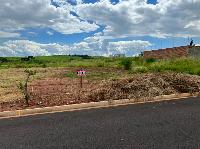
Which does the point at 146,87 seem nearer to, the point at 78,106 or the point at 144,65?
the point at 78,106

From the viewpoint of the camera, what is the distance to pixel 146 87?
14.5 m

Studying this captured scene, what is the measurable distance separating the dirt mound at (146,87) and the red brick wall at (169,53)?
1533 inches

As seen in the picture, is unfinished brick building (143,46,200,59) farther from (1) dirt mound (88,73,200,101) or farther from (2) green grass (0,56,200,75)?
(1) dirt mound (88,73,200,101)

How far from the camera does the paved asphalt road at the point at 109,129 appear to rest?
7785 mm

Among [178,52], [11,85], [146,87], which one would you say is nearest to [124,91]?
[146,87]

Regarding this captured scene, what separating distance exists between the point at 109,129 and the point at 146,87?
18.7ft

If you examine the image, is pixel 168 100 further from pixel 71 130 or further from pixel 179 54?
pixel 179 54

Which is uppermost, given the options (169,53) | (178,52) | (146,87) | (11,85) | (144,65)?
(178,52)

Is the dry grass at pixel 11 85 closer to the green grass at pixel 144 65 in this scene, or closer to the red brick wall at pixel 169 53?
the green grass at pixel 144 65

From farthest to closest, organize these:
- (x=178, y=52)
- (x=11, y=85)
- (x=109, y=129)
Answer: (x=178, y=52) → (x=11, y=85) → (x=109, y=129)

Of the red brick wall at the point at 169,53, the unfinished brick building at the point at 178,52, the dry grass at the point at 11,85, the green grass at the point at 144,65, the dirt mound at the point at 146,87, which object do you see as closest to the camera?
the dirt mound at the point at 146,87

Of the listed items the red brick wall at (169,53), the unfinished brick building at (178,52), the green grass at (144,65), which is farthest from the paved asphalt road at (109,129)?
the red brick wall at (169,53)

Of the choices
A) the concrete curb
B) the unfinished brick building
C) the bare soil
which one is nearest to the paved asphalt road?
the concrete curb

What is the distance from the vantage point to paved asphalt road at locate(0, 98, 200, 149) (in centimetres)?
779
